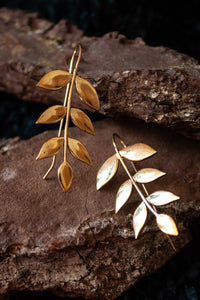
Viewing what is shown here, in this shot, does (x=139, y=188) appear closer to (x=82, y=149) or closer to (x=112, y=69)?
(x=82, y=149)

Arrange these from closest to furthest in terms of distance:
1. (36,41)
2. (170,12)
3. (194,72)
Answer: (194,72), (36,41), (170,12)

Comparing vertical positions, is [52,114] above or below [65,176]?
above

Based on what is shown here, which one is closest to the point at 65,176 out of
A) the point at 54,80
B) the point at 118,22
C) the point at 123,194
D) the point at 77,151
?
the point at 77,151

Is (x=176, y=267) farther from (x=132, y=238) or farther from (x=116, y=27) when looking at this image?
(x=116, y=27)

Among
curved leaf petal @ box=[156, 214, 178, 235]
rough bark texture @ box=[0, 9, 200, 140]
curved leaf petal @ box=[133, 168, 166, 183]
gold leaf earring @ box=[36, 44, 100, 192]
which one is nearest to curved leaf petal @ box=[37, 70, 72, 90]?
gold leaf earring @ box=[36, 44, 100, 192]

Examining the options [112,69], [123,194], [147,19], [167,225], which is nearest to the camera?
[167,225]

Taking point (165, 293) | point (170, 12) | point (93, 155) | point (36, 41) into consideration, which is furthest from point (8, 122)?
point (165, 293)

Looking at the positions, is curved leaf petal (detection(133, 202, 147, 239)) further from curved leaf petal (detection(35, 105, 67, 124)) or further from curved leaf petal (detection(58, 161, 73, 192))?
curved leaf petal (detection(35, 105, 67, 124))
